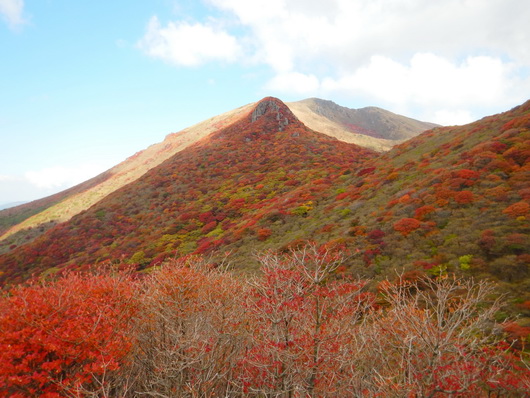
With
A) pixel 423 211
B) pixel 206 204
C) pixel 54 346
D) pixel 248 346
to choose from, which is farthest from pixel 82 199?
pixel 423 211

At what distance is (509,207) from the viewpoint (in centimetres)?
1539

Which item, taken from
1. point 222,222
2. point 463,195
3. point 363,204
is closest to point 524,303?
point 463,195

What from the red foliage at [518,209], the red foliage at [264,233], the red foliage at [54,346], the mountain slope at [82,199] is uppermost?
the mountain slope at [82,199]

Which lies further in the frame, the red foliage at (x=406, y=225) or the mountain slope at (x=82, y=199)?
the mountain slope at (x=82, y=199)

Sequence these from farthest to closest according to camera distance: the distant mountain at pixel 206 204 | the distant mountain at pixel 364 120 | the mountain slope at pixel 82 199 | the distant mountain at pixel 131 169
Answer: the distant mountain at pixel 364 120
the distant mountain at pixel 131 169
the mountain slope at pixel 82 199
the distant mountain at pixel 206 204

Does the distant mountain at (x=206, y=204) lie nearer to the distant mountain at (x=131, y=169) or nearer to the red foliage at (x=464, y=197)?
the red foliage at (x=464, y=197)

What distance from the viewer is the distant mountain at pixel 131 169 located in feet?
195

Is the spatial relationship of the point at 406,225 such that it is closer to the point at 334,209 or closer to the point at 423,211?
the point at 423,211

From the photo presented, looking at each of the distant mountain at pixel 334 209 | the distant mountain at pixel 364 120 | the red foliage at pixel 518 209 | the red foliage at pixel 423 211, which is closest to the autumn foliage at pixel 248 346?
the distant mountain at pixel 334 209

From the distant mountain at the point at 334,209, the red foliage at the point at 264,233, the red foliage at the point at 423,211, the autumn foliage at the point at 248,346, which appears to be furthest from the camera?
the red foliage at the point at 264,233

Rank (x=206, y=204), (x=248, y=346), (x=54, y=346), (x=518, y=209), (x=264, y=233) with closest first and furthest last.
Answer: (x=54, y=346) < (x=248, y=346) < (x=518, y=209) < (x=264, y=233) < (x=206, y=204)

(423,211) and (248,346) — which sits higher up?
(423,211)

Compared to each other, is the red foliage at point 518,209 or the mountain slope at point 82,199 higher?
the mountain slope at point 82,199

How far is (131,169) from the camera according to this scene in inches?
3219
